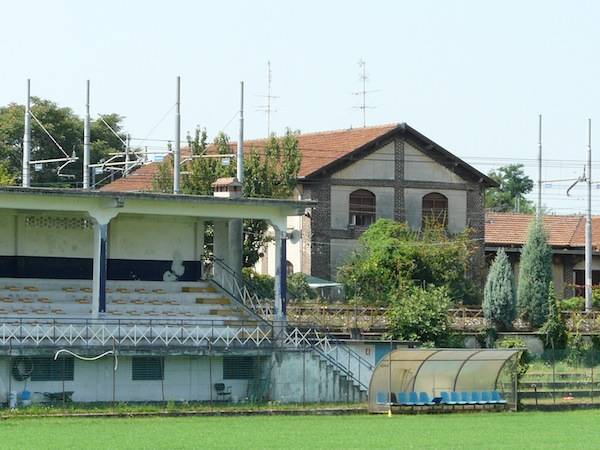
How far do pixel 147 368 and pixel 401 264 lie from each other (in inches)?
850

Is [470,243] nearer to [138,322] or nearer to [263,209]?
[263,209]

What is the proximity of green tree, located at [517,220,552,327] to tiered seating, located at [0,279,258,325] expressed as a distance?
15420mm

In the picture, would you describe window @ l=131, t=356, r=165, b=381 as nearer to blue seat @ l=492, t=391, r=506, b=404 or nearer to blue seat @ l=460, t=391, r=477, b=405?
blue seat @ l=460, t=391, r=477, b=405

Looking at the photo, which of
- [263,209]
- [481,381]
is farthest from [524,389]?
[263,209]

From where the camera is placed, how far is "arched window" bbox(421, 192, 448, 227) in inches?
2963

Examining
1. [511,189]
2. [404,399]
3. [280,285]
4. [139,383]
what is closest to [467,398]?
[404,399]

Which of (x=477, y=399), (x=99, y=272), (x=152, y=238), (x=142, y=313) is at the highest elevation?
(x=152, y=238)

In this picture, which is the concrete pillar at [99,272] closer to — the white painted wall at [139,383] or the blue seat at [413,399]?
the white painted wall at [139,383]

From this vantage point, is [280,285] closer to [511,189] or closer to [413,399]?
[413,399]

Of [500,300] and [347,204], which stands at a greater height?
[347,204]

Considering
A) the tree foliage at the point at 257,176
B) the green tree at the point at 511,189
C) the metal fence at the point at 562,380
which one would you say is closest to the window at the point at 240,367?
the metal fence at the point at 562,380

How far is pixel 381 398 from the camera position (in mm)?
49625

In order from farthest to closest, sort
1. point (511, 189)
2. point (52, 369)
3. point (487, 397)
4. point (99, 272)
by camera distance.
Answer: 1. point (511, 189)
2. point (487, 397)
3. point (99, 272)
4. point (52, 369)

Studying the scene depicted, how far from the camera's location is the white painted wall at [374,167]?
7350 centimetres
